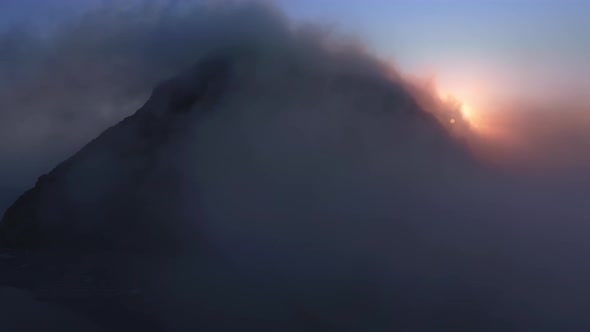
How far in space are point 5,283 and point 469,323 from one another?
3138 cm

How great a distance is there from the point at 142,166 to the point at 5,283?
95.5 ft

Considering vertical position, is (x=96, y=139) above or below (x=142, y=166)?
above

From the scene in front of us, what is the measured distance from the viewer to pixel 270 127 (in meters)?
72.1

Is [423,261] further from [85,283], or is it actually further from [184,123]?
[184,123]

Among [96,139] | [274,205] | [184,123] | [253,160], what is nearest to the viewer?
[274,205]

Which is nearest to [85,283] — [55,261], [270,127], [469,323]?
[55,261]

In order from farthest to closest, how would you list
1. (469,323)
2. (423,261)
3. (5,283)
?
1. (423,261)
2. (5,283)
3. (469,323)

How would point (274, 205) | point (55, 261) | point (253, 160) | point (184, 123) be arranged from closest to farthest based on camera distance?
point (55, 261) → point (274, 205) → point (253, 160) → point (184, 123)

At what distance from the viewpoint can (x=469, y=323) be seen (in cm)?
3500

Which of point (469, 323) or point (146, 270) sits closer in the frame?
point (469, 323)

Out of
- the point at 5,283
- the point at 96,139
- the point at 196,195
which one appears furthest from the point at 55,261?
the point at 96,139

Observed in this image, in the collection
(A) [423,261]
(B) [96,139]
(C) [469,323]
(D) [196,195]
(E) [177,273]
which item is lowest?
(C) [469,323]

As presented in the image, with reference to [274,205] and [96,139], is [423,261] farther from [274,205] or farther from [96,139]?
[96,139]

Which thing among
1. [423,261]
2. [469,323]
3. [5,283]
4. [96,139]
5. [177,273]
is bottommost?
[469,323]
